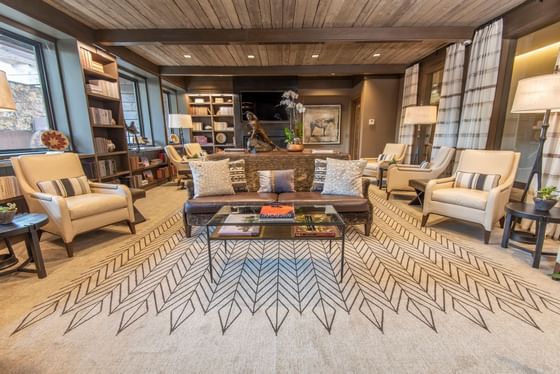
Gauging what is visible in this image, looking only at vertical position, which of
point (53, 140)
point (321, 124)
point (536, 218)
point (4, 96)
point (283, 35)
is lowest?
point (536, 218)

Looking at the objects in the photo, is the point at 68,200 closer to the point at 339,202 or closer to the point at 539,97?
the point at 339,202

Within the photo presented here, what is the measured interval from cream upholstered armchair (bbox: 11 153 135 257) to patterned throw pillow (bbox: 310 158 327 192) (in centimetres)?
209

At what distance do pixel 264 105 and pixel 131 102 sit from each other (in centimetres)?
321

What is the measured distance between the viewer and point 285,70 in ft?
18.1

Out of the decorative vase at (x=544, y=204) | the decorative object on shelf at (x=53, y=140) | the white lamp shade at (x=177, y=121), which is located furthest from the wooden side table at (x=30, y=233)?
the decorative vase at (x=544, y=204)

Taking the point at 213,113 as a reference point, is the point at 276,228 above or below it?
below

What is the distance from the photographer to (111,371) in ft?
3.71

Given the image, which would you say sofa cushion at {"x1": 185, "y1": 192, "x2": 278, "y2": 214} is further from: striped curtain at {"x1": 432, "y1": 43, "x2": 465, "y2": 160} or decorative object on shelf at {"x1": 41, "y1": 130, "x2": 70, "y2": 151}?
striped curtain at {"x1": 432, "y1": 43, "x2": 465, "y2": 160}

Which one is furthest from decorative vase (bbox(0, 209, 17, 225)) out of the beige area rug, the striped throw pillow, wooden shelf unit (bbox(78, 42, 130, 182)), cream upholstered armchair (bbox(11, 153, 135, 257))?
the striped throw pillow

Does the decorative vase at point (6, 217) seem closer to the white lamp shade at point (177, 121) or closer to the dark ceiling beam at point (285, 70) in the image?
the white lamp shade at point (177, 121)

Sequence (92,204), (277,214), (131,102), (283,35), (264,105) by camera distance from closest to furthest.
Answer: (277,214) < (92,204) < (283,35) < (131,102) < (264,105)

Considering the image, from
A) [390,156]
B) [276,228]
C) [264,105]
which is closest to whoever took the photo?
[276,228]

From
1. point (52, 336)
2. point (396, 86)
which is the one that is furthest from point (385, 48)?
point (52, 336)

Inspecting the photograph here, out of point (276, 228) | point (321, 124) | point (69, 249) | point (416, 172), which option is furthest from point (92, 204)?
point (321, 124)
